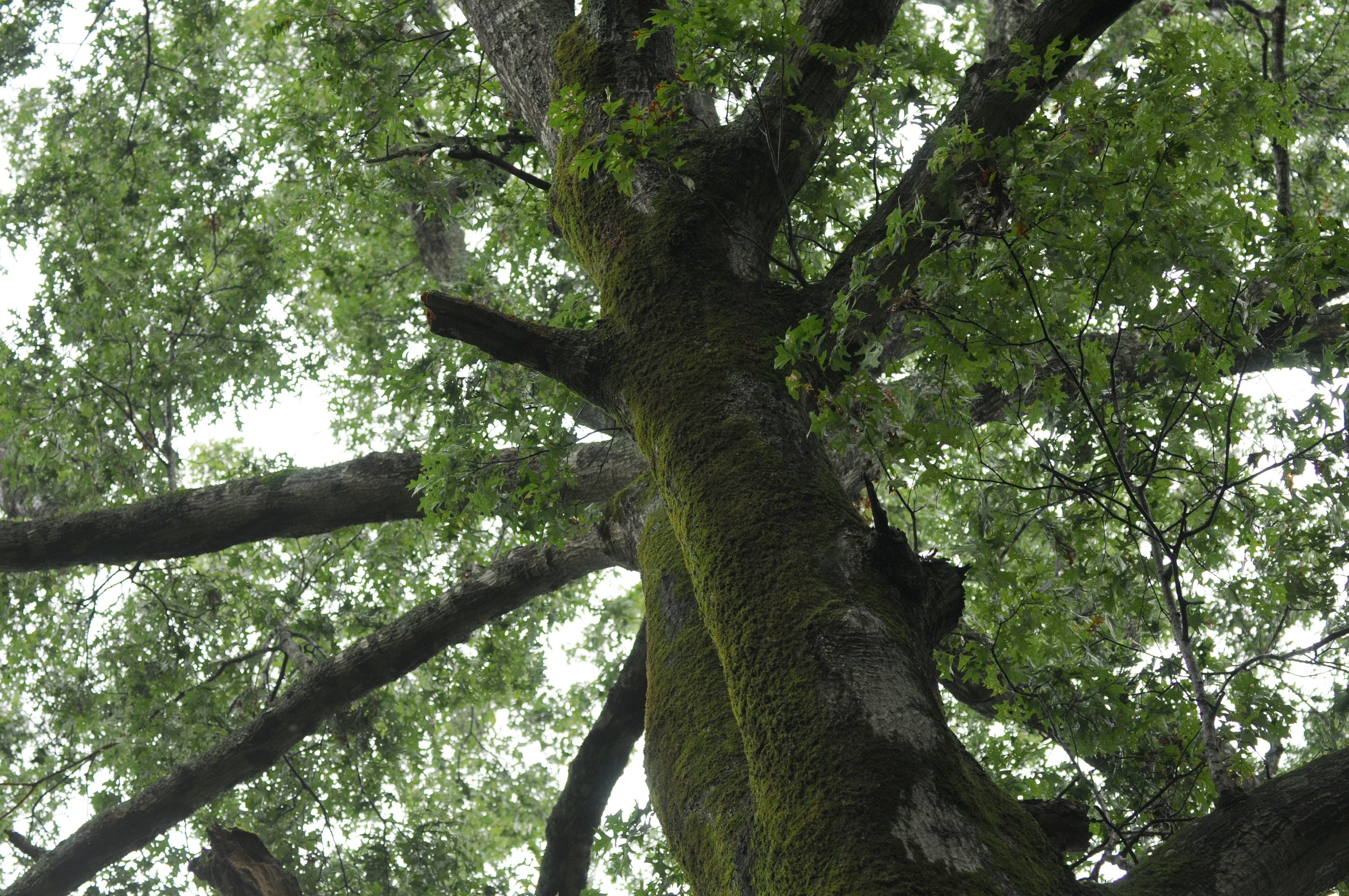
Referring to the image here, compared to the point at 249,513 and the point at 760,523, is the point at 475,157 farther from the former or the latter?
the point at 760,523

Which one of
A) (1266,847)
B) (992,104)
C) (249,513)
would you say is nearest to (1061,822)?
(1266,847)

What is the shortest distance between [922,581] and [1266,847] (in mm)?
1060

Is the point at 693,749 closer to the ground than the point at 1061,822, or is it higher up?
higher up

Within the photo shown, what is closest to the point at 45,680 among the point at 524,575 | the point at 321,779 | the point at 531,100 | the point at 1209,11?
the point at 321,779

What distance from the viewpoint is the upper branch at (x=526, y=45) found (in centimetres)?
507

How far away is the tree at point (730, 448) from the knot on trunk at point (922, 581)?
0.5 inches

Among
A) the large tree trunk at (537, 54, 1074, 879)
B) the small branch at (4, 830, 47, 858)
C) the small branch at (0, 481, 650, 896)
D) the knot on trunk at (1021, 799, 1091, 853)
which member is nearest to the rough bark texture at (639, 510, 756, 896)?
the large tree trunk at (537, 54, 1074, 879)

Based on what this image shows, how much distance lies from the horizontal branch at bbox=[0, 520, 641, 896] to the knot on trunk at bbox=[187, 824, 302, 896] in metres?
0.88

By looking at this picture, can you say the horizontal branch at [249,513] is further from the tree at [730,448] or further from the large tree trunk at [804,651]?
the large tree trunk at [804,651]

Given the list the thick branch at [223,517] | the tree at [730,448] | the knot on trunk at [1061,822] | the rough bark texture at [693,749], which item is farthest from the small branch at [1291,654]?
the thick branch at [223,517]

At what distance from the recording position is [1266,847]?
2467mm

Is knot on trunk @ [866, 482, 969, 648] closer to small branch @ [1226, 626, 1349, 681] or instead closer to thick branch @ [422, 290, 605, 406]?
small branch @ [1226, 626, 1349, 681]

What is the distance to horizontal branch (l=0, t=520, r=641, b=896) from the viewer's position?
6.00m

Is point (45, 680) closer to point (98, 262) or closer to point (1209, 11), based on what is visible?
point (98, 262)
